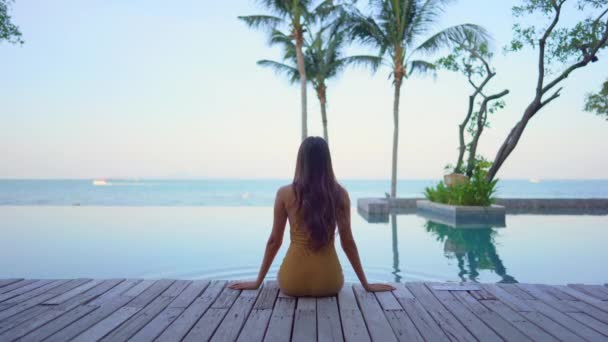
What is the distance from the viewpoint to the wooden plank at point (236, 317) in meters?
2.22

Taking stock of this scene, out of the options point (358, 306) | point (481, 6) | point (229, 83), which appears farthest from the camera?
point (229, 83)

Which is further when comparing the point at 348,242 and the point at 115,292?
the point at 115,292

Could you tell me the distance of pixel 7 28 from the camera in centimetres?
813

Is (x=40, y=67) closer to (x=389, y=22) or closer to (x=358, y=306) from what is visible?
(x=389, y=22)

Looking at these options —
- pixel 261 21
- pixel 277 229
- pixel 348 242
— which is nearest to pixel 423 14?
pixel 261 21

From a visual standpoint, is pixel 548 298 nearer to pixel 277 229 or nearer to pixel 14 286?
pixel 277 229

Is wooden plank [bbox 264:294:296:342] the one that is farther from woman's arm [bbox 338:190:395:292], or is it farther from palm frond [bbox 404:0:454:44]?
palm frond [bbox 404:0:454:44]

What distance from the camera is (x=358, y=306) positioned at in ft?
8.98

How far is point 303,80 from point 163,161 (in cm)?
2415

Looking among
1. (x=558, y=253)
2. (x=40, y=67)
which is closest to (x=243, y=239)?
(x=558, y=253)

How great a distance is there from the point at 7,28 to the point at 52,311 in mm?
7548

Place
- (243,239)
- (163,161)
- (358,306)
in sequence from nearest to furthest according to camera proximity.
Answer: (358,306) < (243,239) < (163,161)

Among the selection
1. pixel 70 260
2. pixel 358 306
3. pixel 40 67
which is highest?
pixel 40 67

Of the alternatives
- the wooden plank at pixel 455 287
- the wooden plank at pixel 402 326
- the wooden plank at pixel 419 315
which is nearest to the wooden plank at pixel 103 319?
the wooden plank at pixel 402 326
